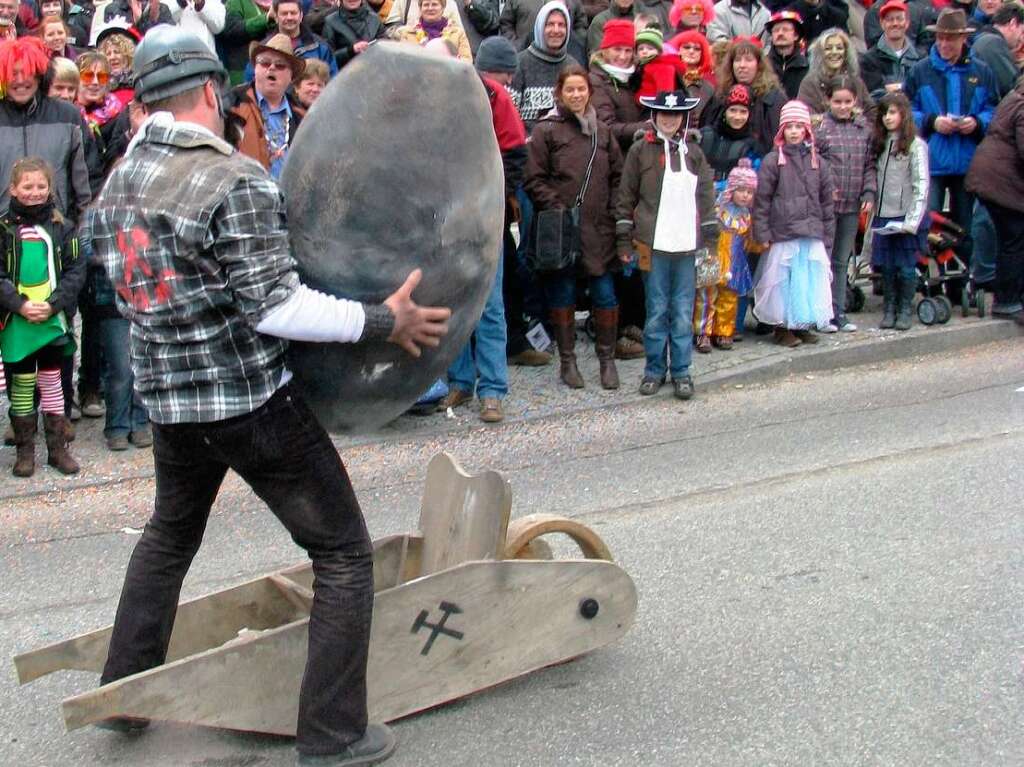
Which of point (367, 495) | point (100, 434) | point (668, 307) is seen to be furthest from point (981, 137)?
point (100, 434)

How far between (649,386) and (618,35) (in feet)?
7.81

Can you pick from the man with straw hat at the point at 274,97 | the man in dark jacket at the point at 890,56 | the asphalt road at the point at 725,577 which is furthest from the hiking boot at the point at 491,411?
the man in dark jacket at the point at 890,56

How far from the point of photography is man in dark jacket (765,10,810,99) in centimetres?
1005

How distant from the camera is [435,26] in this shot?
9203 mm

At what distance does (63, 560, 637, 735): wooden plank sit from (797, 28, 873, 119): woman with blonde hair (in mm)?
6046

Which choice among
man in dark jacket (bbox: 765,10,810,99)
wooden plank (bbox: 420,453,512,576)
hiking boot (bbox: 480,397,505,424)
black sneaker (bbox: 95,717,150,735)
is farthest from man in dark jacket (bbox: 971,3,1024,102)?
black sneaker (bbox: 95,717,150,735)

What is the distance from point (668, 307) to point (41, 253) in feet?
11.4

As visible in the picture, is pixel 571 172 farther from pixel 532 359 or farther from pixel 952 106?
pixel 952 106

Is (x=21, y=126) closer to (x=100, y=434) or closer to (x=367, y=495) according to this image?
(x=100, y=434)

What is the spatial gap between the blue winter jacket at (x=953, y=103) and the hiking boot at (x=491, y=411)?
3.99m

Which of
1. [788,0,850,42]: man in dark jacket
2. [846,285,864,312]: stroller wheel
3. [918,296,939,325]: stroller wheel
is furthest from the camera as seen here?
[788,0,850,42]: man in dark jacket

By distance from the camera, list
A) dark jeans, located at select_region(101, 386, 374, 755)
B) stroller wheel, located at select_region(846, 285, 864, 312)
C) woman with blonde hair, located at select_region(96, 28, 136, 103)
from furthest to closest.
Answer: stroller wheel, located at select_region(846, 285, 864, 312), woman with blonde hair, located at select_region(96, 28, 136, 103), dark jeans, located at select_region(101, 386, 374, 755)

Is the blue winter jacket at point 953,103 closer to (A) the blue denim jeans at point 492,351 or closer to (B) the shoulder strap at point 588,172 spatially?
(B) the shoulder strap at point 588,172

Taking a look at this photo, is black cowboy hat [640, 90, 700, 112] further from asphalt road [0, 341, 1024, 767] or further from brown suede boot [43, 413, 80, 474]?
brown suede boot [43, 413, 80, 474]
